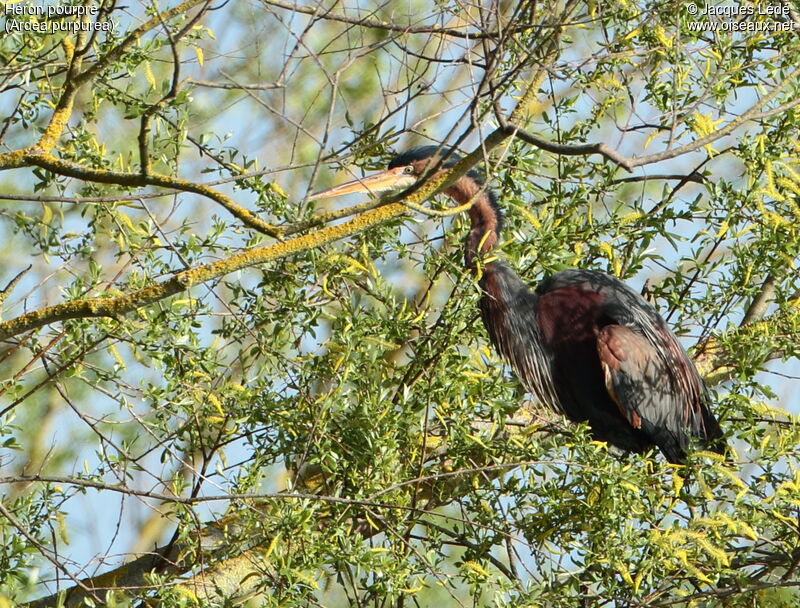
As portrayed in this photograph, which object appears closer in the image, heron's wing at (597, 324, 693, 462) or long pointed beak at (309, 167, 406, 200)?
long pointed beak at (309, 167, 406, 200)

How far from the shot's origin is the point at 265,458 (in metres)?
3.23

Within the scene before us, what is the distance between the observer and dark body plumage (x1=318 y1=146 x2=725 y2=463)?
4359mm

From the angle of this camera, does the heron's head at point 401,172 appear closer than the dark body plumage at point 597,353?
Yes

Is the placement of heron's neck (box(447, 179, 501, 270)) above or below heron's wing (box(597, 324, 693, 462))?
above

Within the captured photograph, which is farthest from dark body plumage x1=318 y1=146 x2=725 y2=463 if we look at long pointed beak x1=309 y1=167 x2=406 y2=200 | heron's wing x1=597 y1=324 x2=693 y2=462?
long pointed beak x1=309 y1=167 x2=406 y2=200

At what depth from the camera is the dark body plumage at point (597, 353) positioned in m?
4.36

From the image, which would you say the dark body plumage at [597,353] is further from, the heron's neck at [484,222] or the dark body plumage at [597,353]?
the heron's neck at [484,222]

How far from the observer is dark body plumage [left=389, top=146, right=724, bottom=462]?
4.36 m

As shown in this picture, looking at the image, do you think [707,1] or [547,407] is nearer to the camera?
[707,1]

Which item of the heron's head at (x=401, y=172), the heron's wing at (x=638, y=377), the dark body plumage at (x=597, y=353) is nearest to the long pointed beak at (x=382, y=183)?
the heron's head at (x=401, y=172)

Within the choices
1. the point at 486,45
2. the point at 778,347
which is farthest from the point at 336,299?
the point at 778,347

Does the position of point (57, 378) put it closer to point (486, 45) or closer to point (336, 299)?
point (336, 299)

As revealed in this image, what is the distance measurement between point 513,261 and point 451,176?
44.2 inches

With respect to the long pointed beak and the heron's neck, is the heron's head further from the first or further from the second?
the heron's neck
